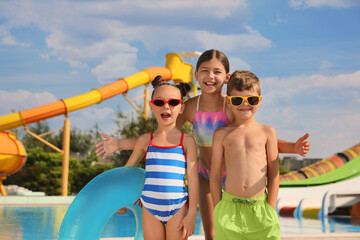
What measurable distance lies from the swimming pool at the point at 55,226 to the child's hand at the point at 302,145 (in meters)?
6.04

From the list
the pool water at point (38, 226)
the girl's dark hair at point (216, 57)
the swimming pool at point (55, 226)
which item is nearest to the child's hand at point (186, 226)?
the girl's dark hair at point (216, 57)

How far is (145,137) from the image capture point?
3541 millimetres

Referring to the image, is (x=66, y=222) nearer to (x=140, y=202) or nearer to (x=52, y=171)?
(x=140, y=202)

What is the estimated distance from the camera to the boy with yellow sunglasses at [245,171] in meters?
3.20

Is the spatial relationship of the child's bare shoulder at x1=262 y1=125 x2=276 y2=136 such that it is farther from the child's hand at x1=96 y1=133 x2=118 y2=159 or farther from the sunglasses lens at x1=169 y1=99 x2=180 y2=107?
the child's hand at x1=96 y1=133 x2=118 y2=159

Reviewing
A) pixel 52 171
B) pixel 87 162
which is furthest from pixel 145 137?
pixel 87 162

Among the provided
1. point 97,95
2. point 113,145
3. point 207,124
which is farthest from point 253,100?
point 97,95

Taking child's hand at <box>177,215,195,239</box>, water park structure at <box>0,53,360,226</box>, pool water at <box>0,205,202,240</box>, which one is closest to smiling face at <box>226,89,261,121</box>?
child's hand at <box>177,215,195,239</box>

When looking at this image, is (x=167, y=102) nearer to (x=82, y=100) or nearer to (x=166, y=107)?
(x=166, y=107)

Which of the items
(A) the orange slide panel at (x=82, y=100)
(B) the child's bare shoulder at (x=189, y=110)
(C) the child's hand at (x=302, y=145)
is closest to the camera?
(C) the child's hand at (x=302, y=145)

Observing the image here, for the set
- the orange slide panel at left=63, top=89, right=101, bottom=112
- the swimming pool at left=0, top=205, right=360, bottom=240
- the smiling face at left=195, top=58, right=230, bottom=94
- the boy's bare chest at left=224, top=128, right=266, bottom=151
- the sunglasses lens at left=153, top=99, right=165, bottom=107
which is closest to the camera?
the boy's bare chest at left=224, top=128, right=266, bottom=151

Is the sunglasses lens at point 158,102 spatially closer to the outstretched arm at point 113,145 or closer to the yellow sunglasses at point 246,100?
the outstretched arm at point 113,145

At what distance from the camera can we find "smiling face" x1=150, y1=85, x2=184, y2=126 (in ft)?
11.1

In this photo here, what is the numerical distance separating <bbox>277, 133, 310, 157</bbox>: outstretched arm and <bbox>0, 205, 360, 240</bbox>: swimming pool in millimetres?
5898
